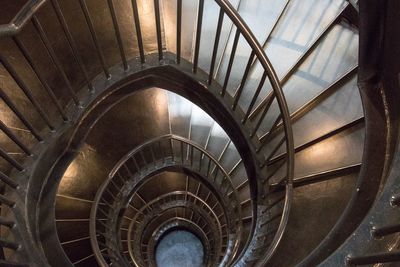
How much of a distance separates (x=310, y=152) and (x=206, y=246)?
6096 millimetres

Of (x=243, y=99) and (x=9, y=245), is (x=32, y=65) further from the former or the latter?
(x=243, y=99)

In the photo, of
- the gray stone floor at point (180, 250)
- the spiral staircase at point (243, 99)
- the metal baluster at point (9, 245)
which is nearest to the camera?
the metal baluster at point (9, 245)

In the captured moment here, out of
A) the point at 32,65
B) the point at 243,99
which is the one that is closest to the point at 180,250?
the point at 243,99

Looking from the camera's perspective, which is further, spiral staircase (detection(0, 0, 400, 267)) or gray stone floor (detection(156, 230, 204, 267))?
gray stone floor (detection(156, 230, 204, 267))

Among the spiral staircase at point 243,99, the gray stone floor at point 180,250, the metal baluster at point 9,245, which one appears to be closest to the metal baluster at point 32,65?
the spiral staircase at point 243,99

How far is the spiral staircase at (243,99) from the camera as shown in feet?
8.95

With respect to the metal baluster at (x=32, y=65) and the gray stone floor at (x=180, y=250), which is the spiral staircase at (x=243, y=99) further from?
the gray stone floor at (x=180, y=250)

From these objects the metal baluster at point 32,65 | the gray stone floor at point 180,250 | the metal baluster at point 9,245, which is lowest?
the metal baluster at point 9,245

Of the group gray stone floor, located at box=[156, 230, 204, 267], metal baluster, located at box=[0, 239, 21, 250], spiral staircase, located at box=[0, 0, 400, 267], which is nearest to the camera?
metal baluster, located at box=[0, 239, 21, 250]

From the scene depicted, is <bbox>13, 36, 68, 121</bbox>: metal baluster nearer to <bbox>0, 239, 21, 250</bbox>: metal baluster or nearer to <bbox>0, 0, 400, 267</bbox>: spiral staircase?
<bbox>0, 0, 400, 267</bbox>: spiral staircase

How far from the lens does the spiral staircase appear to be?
273cm

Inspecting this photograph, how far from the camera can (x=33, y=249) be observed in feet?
9.41

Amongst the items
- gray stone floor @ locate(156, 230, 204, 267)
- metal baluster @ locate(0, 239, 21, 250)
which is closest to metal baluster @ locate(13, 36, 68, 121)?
metal baluster @ locate(0, 239, 21, 250)

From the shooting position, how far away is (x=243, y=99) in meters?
4.31
